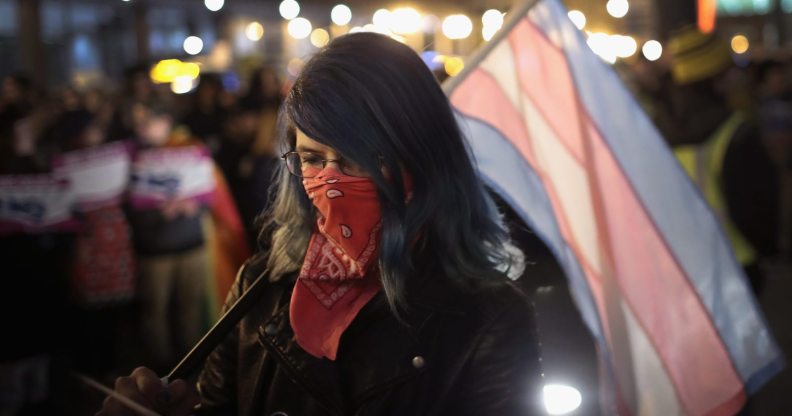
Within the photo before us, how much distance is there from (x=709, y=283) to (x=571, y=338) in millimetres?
984

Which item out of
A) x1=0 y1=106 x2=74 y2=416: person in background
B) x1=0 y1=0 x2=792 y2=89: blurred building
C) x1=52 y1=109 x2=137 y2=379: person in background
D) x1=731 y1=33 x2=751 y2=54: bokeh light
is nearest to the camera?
x1=0 y1=106 x2=74 y2=416: person in background

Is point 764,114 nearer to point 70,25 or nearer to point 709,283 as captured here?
point 709,283

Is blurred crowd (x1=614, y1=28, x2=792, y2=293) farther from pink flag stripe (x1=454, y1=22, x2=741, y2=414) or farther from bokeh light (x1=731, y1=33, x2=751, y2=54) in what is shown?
bokeh light (x1=731, y1=33, x2=751, y2=54)

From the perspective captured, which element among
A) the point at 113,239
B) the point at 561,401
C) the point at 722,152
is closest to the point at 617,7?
the point at 113,239

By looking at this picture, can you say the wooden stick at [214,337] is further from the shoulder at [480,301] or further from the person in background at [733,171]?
the person in background at [733,171]

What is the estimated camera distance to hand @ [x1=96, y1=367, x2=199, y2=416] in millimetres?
2248

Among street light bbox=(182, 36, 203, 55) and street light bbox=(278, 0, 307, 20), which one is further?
street light bbox=(182, 36, 203, 55)

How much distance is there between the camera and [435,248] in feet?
7.70

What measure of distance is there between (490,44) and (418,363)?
1620 millimetres

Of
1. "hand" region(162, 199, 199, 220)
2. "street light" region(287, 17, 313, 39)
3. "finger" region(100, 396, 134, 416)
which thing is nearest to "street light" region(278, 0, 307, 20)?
"street light" region(287, 17, 313, 39)

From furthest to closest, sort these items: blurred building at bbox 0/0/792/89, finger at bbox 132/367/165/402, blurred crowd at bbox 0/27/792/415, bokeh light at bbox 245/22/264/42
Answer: bokeh light at bbox 245/22/264/42, blurred building at bbox 0/0/792/89, blurred crowd at bbox 0/27/792/415, finger at bbox 132/367/165/402

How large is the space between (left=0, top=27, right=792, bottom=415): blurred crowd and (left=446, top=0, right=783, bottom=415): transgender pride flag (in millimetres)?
1247

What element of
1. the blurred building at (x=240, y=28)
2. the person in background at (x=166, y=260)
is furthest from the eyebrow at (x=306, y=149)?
the blurred building at (x=240, y=28)

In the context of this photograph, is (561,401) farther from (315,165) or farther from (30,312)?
(30,312)
